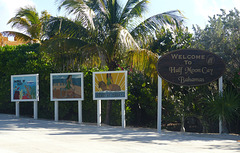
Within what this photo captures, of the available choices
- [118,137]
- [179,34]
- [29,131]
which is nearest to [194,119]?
[179,34]

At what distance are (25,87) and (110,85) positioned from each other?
421 cm

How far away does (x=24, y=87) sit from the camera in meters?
14.9

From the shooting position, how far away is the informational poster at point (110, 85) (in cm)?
1315

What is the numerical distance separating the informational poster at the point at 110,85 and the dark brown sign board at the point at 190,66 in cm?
172

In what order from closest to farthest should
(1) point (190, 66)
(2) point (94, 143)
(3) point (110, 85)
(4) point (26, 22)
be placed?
(2) point (94, 143)
(1) point (190, 66)
(3) point (110, 85)
(4) point (26, 22)

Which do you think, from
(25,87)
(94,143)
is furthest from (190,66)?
(25,87)

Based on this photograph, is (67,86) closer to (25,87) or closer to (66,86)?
(66,86)

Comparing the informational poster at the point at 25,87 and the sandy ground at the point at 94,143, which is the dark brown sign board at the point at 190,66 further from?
the informational poster at the point at 25,87

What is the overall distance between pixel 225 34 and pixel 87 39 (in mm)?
7325

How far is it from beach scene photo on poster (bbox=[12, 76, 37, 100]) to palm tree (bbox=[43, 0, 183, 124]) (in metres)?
2.07

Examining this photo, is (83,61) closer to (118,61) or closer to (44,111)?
(118,61)

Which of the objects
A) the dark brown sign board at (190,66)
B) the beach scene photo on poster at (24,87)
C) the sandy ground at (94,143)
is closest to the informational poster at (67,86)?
the beach scene photo on poster at (24,87)

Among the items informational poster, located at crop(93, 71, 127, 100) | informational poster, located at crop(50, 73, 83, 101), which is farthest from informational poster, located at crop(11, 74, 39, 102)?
informational poster, located at crop(93, 71, 127, 100)

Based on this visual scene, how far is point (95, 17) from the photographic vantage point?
551 inches
